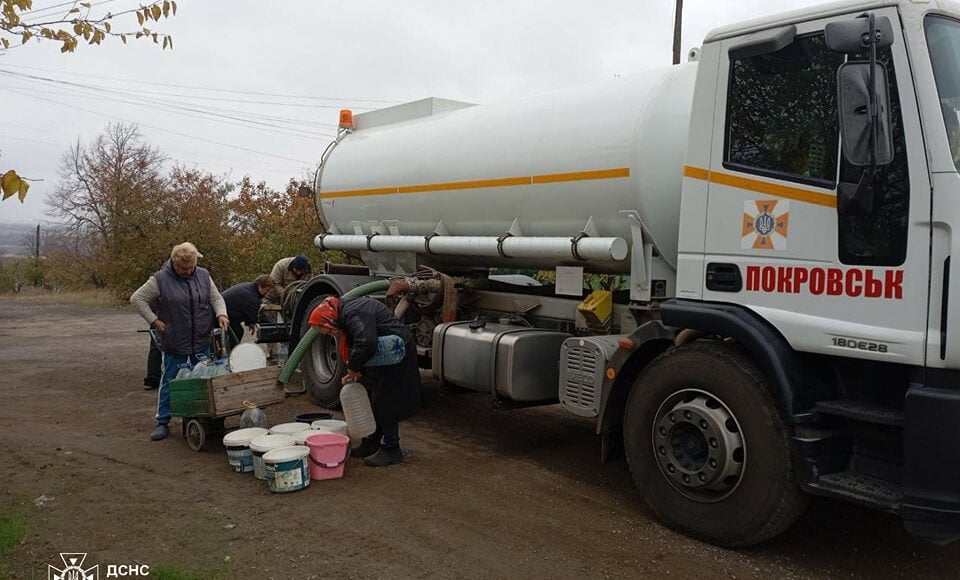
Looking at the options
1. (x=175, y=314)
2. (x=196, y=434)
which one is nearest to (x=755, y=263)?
(x=196, y=434)

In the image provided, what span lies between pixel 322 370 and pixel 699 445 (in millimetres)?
4965

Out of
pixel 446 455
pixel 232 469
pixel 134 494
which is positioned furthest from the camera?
pixel 446 455

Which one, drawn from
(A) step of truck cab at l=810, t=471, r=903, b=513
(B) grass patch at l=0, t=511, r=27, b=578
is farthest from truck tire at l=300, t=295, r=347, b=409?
(A) step of truck cab at l=810, t=471, r=903, b=513

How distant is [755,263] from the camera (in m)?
4.20

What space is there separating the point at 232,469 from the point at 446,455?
1.68 m

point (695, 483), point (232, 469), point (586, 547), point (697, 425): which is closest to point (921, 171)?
point (697, 425)

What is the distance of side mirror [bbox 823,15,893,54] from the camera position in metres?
3.48

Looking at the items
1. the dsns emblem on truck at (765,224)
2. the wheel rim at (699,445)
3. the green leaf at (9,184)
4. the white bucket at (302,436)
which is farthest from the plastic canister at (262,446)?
the dsns emblem on truck at (765,224)

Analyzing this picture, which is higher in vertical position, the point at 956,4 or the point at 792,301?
the point at 956,4

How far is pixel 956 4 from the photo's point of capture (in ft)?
12.3

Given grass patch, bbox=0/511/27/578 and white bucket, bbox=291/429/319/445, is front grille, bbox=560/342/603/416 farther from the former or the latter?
grass patch, bbox=0/511/27/578

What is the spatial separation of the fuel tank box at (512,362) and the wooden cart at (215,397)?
162 centimetres

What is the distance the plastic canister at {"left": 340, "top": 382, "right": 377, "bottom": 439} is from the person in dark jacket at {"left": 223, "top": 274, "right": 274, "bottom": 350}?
345cm

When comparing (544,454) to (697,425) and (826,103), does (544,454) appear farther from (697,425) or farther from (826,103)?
(826,103)
